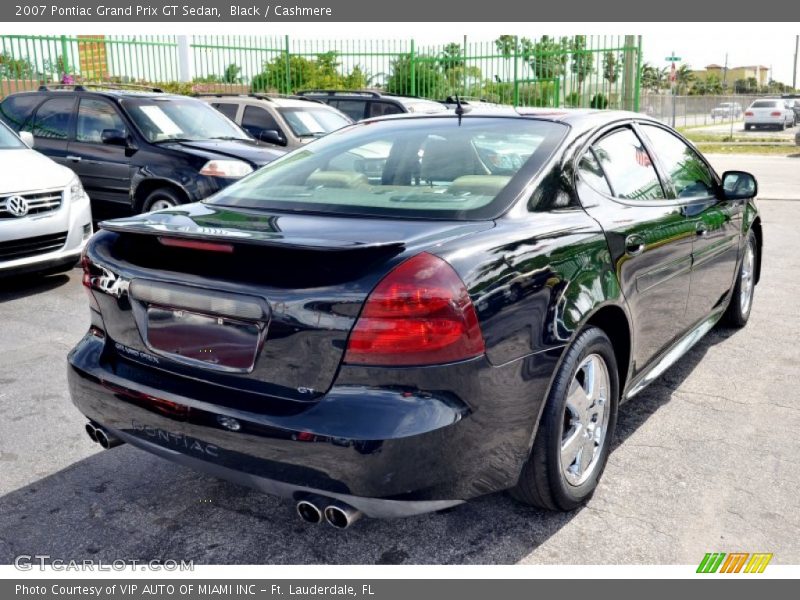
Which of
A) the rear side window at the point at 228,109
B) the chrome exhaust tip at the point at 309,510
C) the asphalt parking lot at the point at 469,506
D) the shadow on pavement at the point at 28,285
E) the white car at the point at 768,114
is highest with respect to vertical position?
the white car at the point at 768,114

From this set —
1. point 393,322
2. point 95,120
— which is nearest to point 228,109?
point 95,120

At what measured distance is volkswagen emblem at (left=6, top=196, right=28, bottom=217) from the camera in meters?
6.45

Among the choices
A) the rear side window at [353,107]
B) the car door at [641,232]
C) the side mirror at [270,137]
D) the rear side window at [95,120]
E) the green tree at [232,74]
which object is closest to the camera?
the car door at [641,232]

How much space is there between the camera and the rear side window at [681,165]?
14.0 ft

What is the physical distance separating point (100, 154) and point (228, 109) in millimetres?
2964

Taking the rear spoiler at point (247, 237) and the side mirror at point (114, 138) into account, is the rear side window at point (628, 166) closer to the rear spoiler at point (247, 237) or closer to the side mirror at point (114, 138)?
the rear spoiler at point (247, 237)

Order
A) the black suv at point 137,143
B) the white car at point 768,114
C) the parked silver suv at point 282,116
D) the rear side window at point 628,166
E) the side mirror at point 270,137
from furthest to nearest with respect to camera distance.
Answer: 1. the white car at point 768,114
2. the parked silver suv at point 282,116
3. the side mirror at point 270,137
4. the black suv at point 137,143
5. the rear side window at point 628,166

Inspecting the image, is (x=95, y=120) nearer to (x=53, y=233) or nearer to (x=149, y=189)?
(x=149, y=189)

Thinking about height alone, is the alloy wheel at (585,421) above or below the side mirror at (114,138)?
below

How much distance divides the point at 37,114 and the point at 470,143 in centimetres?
774

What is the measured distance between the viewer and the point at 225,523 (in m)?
3.08

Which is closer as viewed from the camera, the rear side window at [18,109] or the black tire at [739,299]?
the black tire at [739,299]

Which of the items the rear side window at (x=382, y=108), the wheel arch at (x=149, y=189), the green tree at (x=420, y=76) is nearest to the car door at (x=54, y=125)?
the wheel arch at (x=149, y=189)

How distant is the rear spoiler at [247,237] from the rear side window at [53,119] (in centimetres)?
716
